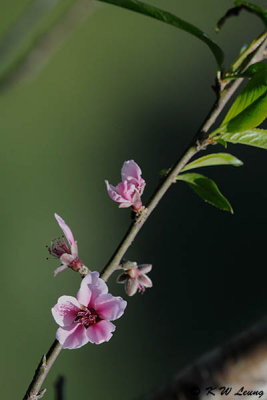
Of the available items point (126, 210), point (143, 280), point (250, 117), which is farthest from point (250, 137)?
point (126, 210)

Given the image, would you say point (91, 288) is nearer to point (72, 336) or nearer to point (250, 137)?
point (72, 336)

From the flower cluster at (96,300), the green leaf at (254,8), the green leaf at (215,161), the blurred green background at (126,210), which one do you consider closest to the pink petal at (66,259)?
the flower cluster at (96,300)

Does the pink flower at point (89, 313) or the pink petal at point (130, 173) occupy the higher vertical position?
the pink petal at point (130, 173)

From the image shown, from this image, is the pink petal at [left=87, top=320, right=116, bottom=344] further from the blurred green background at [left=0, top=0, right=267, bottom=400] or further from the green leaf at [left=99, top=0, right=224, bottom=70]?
the blurred green background at [left=0, top=0, right=267, bottom=400]

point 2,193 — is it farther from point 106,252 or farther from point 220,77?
point 220,77

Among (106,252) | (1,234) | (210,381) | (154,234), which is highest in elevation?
(210,381)

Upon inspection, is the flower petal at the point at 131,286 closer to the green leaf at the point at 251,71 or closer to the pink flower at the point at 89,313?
the pink flower at the point at 89,313

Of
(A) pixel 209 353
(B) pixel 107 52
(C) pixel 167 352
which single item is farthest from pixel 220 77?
(B) pixel 107 52
